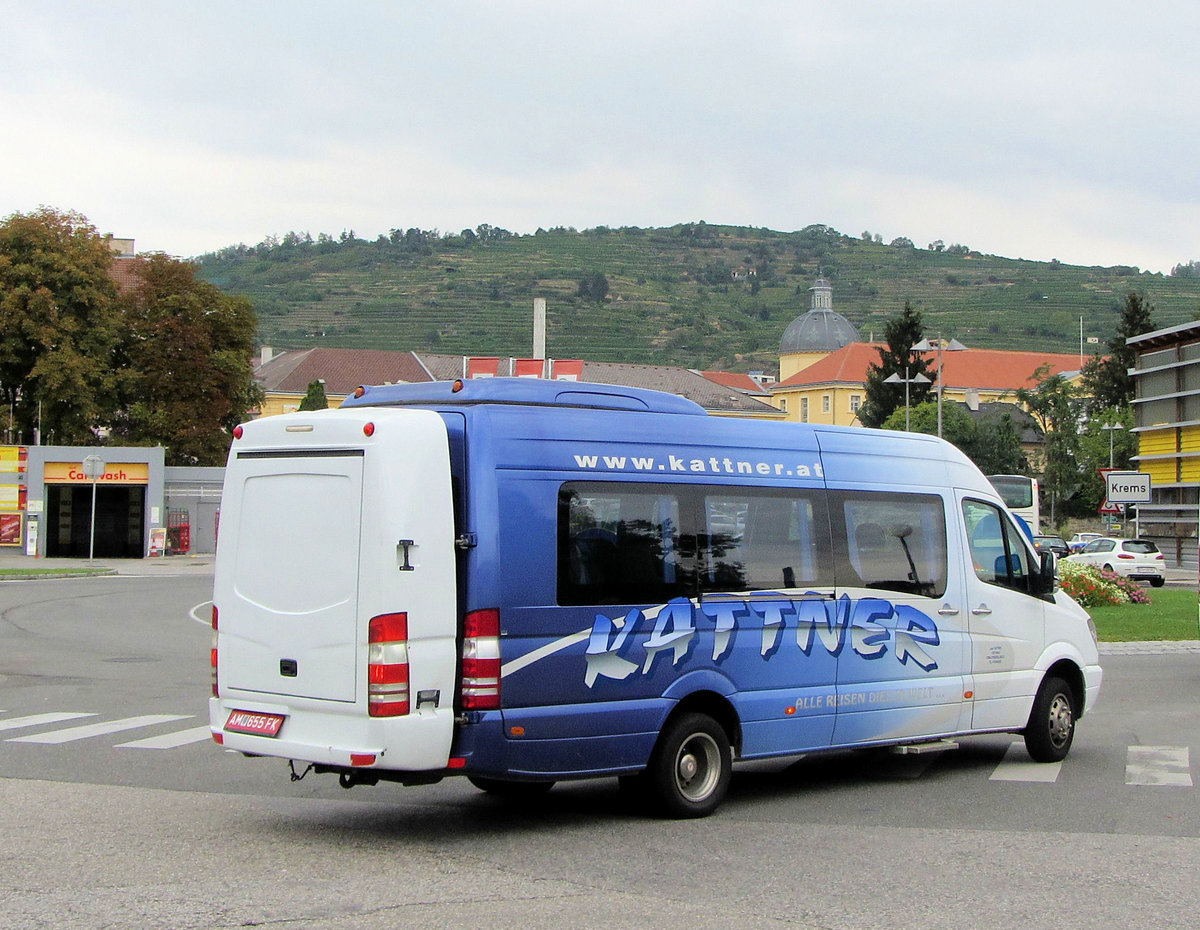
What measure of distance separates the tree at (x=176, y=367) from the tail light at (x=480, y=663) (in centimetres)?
5653

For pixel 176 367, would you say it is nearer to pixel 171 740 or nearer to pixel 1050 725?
pixel 171 740

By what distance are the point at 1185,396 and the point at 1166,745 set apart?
1791 inches

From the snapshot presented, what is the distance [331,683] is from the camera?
310 inches

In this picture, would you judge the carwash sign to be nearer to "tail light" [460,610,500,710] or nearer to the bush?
the bush

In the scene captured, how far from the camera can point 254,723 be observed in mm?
8273

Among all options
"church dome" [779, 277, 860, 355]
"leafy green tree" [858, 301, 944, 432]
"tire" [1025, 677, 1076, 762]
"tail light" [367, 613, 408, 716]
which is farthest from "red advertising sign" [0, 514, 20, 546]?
"church dome" [779, 277, 860, 355]

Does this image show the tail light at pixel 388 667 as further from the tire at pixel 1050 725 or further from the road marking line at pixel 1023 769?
the tire at pixel 1050 725

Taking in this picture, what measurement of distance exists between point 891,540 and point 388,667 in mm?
4292

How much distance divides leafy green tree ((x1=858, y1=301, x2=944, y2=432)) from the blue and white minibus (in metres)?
85.6

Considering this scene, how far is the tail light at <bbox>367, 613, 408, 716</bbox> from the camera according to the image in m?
7.63

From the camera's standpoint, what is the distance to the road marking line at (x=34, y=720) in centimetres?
1346

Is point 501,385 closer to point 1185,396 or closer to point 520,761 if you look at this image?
point 520,761

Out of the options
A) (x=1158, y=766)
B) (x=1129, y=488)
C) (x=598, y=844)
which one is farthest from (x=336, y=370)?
(x=598, y=844)

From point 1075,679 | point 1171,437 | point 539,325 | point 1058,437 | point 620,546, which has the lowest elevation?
point 1075,679
